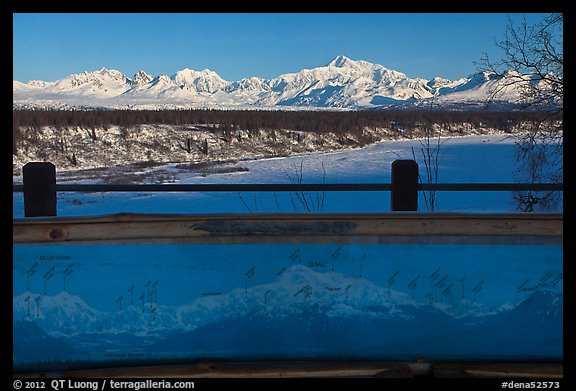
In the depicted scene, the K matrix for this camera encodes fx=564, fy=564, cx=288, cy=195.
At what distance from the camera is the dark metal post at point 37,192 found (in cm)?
369

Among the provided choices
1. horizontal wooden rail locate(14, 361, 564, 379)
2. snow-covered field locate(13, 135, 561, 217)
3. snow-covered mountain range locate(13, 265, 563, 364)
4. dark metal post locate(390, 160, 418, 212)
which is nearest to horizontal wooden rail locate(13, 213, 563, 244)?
snow-covered mountain range locate(13, 265, 563, 364)

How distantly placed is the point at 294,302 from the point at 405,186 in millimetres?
1423

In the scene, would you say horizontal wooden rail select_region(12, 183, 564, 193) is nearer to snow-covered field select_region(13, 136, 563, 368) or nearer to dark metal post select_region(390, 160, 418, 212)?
dark metal post select_region(390, 160, 418, 212)

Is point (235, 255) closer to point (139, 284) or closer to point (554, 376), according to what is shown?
point (139, 284)

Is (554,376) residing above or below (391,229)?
below

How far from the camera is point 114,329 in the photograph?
9.14 ft

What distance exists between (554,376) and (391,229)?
40.8 inches

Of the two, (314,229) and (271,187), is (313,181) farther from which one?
(314,229)

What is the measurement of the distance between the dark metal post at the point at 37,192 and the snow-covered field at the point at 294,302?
3.52 feet

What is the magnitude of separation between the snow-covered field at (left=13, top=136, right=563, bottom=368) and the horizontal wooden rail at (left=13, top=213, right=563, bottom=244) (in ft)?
0.18

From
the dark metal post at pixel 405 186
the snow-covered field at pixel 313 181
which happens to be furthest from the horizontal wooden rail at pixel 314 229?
the snow-covered field at pixel 313 181

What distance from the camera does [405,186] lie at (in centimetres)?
386

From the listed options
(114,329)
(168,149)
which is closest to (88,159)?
(168,149)
